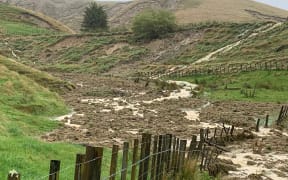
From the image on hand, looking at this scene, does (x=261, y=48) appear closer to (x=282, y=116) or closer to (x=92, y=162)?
(x=282, y=116)

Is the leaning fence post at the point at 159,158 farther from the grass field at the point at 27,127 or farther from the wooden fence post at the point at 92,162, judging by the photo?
the wooden fence post at the point at 92,162

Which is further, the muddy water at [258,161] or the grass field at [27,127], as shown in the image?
the muddy water at [258,161]

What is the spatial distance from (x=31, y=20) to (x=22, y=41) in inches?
1191

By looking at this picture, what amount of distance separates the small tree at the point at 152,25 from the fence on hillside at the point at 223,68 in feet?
80.3

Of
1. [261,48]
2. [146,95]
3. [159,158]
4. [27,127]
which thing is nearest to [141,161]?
[159,158]

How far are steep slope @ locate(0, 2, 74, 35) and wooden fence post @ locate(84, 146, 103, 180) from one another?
107 m

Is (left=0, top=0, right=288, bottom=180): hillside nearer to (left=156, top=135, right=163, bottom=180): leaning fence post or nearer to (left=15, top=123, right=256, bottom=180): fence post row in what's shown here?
(left=15, top=123, right=256, bottom=180): fence post row

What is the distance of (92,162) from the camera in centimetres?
708

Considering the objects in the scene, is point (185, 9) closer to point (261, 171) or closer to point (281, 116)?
point (281, 116)

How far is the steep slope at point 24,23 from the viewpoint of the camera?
114m

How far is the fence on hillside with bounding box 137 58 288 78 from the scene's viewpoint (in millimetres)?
62906

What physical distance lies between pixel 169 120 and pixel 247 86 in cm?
2426

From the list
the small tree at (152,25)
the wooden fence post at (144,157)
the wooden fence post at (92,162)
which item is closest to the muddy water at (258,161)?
the wooden fence post at (144,157)

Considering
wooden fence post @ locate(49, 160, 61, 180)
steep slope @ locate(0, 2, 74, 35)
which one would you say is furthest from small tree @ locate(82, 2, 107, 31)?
wooden fence post @ locate(49, 160, 61, 180)
